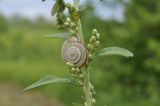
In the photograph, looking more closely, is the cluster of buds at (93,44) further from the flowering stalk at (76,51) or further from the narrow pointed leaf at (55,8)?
the narrow pointed leaf at (55,8)

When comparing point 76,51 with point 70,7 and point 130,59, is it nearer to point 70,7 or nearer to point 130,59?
point 70,7

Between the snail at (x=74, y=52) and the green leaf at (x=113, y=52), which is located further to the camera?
the green leaf at (x=113, y=52)

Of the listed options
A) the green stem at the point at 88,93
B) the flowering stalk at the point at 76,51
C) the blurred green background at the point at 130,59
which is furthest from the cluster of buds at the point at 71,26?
the blurred green background at the point at 130,59

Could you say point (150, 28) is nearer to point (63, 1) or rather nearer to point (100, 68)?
point (100, 68)

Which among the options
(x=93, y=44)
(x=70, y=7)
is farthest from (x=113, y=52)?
(x=70, y=7)

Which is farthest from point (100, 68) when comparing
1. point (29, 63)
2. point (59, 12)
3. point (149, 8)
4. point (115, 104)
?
point (29, 63)

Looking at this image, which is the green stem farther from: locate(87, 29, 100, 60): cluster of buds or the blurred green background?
the blurred green background

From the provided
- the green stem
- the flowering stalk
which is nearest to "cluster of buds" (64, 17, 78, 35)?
the flowering stalk

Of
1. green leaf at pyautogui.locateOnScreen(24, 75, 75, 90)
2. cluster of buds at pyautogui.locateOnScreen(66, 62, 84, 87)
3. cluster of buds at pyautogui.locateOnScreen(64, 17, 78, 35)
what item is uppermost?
cluster of buds at pyautogui.locateOnScreen(64, 17, 78, 35)
